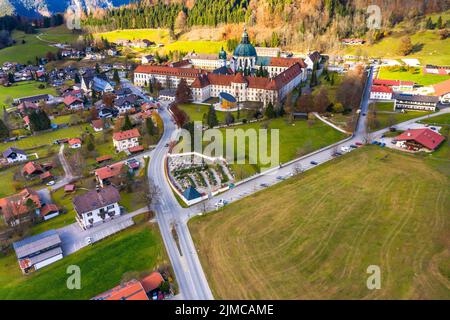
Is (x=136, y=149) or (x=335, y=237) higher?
(x=136, y=149)

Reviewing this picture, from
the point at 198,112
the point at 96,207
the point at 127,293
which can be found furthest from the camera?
the point at 198,112

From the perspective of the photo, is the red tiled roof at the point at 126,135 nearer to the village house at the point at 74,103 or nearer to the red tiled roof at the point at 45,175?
the red tiled roof at the point at 45,175

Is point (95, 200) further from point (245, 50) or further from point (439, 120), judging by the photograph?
point (245, 50)

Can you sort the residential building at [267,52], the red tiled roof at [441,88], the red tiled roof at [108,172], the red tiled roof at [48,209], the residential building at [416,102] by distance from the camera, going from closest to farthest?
1. the red tiled roof at [48,209]
2. the red tiled roof at [108,172]
3. the residential building at [416,102]
4. the red tiled roof at [441,88]
5. the residential building at [267,52]

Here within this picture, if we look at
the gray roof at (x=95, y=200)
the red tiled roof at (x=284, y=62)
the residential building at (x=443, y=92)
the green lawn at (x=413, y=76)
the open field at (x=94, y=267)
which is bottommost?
the open field at (x=94, y=267)

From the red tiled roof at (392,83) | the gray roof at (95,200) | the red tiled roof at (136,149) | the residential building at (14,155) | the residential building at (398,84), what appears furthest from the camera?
the red tiled roof at (392,83)

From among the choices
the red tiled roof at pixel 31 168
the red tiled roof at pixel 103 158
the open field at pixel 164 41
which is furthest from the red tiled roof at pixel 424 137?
the open field at pixel 164 41

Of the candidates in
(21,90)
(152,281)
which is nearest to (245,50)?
(21,90)

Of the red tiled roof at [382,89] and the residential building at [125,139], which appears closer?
the residential building at [125,139]
